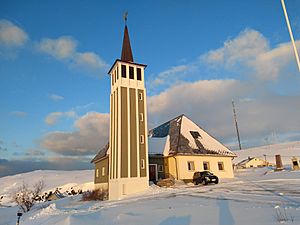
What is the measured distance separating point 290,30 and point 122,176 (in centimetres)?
1933

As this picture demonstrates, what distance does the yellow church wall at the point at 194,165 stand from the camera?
29366mm

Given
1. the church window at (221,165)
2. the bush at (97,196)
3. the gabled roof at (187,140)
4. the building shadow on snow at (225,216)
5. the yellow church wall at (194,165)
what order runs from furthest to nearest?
the church window at (221,165) → the gabled roof at (187,140) → the yellow church wall at (194,165) → the bush at (97,196) → the building shadow on snow at (225,216)

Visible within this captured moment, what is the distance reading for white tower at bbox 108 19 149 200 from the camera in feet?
83.3

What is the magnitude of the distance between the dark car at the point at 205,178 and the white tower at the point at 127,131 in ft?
18.8

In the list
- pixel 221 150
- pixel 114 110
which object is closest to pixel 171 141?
pixel 221 150

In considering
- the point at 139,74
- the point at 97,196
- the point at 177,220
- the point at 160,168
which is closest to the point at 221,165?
the point at 160,168

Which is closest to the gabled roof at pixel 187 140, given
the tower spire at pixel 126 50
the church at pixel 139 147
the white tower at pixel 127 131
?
the church at pixel 139 147

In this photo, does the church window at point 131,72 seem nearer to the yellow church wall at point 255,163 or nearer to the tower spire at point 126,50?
the tower spire at point 126,50

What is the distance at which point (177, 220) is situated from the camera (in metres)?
9.93

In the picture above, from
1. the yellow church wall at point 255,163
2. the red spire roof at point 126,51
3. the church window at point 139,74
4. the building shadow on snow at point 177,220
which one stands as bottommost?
the building shadow on snow at point 177,220

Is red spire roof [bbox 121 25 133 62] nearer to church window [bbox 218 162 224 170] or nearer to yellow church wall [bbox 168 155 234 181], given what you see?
yellow church wall [bbox 168 155 234 181]

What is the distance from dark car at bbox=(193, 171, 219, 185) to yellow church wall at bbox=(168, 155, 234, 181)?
150cm

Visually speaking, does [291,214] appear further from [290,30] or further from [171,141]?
[171,141]

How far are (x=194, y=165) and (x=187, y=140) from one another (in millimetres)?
3456
